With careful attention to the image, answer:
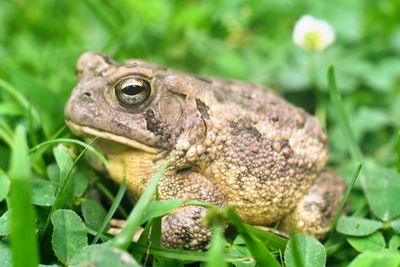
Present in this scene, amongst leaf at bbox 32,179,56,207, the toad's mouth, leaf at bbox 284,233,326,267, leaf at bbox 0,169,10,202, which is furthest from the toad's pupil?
leaf at bbox 284,233,326,267

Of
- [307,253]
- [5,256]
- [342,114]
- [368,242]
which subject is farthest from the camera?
[342,114]

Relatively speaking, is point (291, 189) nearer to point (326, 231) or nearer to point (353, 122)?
point (326, 231)

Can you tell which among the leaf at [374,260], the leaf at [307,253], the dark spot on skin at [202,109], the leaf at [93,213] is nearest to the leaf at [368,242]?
the leaf at [307,253]

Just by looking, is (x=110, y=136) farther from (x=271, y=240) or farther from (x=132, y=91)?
(x=271, y=240)

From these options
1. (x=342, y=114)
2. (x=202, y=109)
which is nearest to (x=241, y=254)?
(x=202, y=109)

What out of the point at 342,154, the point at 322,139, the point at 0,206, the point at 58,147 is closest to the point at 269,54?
the point at 342,154

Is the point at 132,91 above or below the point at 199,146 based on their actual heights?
above

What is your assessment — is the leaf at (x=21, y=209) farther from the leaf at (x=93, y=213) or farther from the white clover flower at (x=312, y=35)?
the white clover flower at (x=312, y=35)
